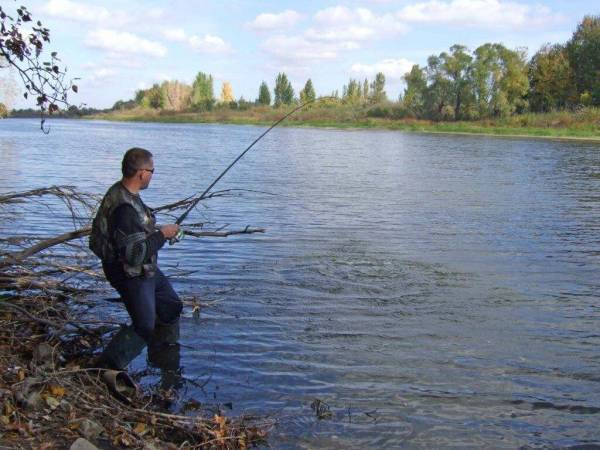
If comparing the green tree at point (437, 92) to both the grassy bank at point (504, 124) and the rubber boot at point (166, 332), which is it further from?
the rubber boot at point (166, 332)

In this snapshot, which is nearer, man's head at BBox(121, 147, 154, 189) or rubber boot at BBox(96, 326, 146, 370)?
man's head at BBox(121, 147, 154, 189)

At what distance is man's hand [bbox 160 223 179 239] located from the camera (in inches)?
200

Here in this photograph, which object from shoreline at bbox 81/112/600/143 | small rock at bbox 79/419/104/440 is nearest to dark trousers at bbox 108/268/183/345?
small rock at bbox 79/419/104/440

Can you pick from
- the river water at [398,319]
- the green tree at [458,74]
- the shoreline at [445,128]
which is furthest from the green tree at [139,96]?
the river water at [398,319]

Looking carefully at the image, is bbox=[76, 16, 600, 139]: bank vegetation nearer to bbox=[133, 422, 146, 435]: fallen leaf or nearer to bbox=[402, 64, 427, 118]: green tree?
bbox=[402, 64, 427, 118]: green tree

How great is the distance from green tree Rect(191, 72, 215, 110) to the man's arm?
130 meters

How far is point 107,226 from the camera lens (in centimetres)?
496

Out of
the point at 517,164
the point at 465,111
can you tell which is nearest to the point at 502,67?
the point at 465,111

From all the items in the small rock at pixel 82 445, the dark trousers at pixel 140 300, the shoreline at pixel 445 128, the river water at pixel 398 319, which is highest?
the shoreline at pixel 445 128

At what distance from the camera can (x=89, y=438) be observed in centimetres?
407

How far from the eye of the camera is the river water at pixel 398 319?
5.28 meters

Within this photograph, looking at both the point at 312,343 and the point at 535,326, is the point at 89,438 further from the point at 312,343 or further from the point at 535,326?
the point at 535,326

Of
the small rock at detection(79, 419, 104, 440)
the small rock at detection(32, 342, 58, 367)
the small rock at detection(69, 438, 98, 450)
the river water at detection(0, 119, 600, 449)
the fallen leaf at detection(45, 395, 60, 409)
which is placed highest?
the small rock at detection(32, 342, 58, 367)

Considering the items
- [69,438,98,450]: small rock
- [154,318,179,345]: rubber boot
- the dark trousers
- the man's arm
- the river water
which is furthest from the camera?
[154,318,179,345]: rubber boot
